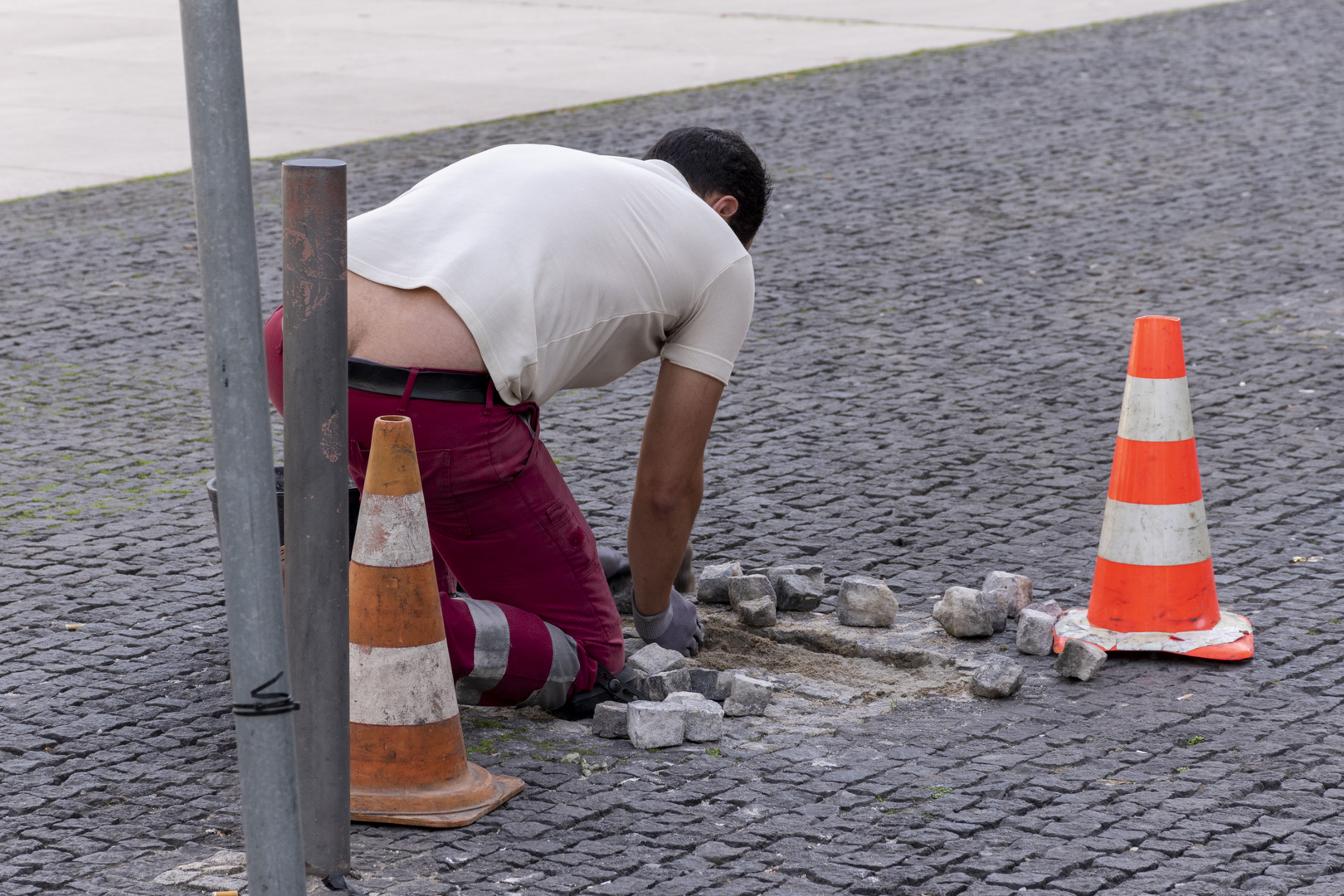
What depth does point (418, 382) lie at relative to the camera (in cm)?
327

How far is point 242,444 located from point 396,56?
1160cm

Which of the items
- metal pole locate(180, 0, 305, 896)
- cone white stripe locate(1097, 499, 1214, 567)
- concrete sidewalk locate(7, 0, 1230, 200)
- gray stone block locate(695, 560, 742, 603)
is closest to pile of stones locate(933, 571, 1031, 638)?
cone white stripe locate(1097, 499, 1214, 567)

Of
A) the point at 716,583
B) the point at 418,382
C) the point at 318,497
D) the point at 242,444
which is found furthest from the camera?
the point at 716,583

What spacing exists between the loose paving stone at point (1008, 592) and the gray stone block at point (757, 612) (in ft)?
1.59

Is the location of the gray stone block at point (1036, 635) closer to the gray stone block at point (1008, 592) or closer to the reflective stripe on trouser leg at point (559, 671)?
the gray stone block at point (1008, 592)

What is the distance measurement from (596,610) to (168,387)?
8.96ft

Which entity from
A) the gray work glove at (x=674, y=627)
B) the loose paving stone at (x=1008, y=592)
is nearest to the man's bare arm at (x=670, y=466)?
the gray work glove at (x=674, y=627)

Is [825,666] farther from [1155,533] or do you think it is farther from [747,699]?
[1155,533]

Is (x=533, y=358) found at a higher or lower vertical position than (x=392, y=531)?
higher

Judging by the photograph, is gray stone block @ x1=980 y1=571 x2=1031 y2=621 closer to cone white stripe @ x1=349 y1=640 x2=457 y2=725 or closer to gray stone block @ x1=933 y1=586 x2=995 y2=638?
gray stone block @ x1=933 y1=586 x2=995 y2=638

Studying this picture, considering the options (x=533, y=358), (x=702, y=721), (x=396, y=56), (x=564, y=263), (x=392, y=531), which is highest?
(x=396, y=56)

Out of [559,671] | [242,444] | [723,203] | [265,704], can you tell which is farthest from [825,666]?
[242,444]

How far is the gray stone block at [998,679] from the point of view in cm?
350

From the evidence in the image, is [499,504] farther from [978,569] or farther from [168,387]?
[168,387]
